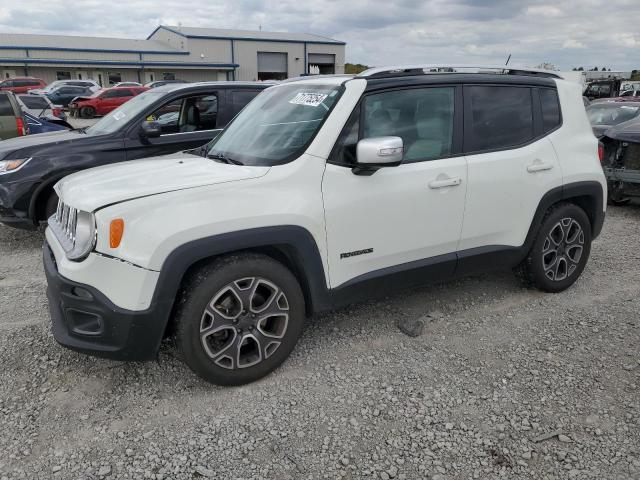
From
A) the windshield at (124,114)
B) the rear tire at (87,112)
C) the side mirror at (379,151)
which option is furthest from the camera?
the rear tire at (87,112)

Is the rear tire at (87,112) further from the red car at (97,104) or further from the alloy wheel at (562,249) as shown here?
the alloy wheel at (562,249)

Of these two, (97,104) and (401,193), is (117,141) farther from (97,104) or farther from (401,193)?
(97,104)

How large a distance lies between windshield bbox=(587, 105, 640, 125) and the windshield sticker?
7.94 metres

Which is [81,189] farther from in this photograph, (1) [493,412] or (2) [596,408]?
(2) [596,408]

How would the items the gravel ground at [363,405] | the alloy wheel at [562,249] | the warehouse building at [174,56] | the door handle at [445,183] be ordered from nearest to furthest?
A: the gravel ground at [363,405]
the door handle at [445,183]
the alloy wheel at [562,249]
the warehouse building at [174,56]

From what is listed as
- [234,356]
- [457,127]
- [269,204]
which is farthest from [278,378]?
[457,127]

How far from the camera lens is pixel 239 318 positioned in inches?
116

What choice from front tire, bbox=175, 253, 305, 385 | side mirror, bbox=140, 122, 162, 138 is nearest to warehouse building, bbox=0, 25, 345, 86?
side mirror, bbox=140, 122, 162, 138

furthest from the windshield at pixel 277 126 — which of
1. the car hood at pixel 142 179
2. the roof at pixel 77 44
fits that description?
the roof at pixel 77 44

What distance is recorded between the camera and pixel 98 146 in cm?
572

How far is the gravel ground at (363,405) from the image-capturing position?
250 centimetres

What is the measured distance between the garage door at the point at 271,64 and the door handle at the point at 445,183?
171 feet

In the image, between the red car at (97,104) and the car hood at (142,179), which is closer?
the car hood at (142,179)

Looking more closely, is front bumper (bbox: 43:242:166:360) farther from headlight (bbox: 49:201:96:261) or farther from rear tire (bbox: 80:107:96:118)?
rear tire (bbox: 80:107:96:118)
